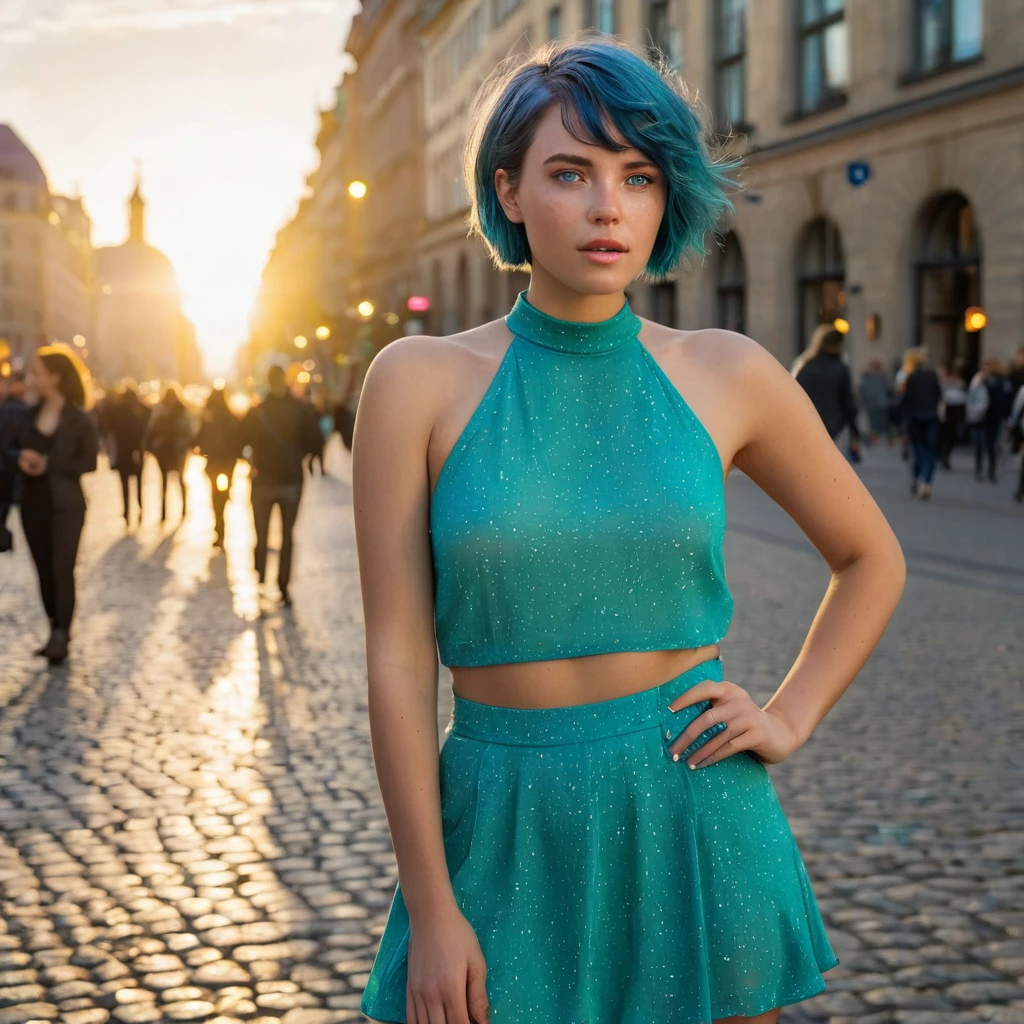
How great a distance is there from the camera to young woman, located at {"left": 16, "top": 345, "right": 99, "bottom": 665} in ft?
34.1

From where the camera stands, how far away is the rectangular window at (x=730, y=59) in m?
36.4

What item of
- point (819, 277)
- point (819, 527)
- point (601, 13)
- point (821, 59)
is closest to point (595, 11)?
point (601, 13)

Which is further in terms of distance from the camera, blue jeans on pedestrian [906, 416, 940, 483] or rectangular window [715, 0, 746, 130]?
rectangular window [715, 0, 746, 130]

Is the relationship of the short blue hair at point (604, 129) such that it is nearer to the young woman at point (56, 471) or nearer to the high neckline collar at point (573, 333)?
the high neckline collar at point (573, 333)

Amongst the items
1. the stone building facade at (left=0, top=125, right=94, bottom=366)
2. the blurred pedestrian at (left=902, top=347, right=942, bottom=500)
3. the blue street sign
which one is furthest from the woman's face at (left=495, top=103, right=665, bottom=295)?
the stone building facade at (left=0, top=125, right=94, bottom=366)

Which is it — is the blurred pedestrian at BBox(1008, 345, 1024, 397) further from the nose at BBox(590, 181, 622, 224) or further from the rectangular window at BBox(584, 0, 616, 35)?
the nose at BBox(590, 181, 622, 224)

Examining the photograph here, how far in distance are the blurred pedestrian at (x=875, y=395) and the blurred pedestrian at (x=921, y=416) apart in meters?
7.97

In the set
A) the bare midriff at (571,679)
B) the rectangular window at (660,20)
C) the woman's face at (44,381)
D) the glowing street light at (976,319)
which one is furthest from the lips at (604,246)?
the rectangular window at (660,20)

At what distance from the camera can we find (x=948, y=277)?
95.0 ft

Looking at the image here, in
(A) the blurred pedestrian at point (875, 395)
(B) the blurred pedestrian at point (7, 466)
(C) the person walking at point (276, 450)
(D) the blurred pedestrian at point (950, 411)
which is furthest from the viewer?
(A) the blurred pedestrian at point (875, 395)

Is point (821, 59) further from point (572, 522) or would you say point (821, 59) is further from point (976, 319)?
point (572, 522)

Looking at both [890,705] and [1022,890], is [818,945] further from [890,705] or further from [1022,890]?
[890,705]

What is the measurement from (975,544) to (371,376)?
46.1 feet

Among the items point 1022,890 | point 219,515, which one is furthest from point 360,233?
point 1022,890
